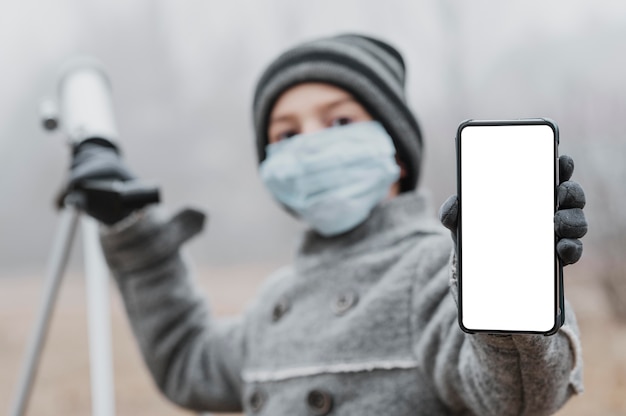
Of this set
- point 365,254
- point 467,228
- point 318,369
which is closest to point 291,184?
point 365,254

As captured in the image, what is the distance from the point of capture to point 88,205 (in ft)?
4.14

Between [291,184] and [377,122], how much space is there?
137 millimetres

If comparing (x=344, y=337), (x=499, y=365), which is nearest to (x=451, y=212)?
(x=499, y=365)

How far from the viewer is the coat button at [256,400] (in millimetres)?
1121

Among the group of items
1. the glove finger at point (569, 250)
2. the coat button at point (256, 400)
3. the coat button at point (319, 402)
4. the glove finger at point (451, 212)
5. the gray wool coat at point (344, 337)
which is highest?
the glove finger at point (451, 212)

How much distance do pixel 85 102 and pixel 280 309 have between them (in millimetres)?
528

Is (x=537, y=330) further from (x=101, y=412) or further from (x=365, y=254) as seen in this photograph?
(x=101, y=412)

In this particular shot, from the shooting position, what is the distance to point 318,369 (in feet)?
3.43

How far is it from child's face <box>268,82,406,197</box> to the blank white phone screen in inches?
18.8

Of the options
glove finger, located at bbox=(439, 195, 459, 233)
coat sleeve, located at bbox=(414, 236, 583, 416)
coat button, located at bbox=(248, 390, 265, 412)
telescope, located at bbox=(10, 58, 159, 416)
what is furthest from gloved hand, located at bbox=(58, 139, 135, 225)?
glove finger, located at bbox=(439, 195, 459, 233)

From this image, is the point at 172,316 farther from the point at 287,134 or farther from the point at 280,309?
the point at 287,134

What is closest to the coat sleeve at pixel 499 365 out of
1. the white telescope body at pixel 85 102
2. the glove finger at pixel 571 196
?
the glove finger at pixel 571 196

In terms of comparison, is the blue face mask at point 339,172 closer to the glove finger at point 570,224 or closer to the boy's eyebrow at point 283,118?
the boy's eyebrow at point 283,118

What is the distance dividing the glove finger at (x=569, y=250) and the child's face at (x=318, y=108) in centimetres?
53
